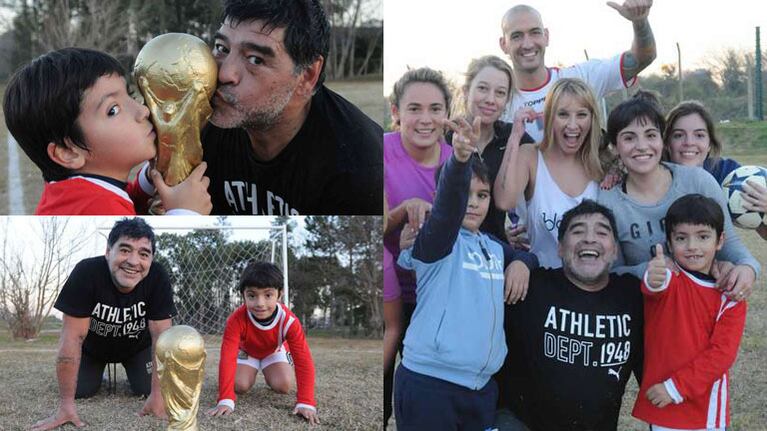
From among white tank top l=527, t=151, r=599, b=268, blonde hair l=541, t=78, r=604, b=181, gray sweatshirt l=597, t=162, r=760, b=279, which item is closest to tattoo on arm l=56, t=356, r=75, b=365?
white tank top l=527, t=151, r=599, b=268

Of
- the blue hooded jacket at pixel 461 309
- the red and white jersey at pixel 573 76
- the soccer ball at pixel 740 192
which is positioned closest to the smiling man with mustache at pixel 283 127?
the blue hooded jacket at pixel 461 309

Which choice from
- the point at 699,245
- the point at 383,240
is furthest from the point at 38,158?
the point at 699,245

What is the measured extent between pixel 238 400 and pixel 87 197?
1.07 metres

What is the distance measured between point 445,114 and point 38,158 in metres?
1.28

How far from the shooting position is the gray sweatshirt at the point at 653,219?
2795mm

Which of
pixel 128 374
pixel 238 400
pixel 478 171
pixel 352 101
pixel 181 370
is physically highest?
pixel 352 101

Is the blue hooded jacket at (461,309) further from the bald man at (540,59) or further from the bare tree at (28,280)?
the bare tree at (28,280)

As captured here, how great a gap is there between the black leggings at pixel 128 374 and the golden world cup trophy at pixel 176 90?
968mm

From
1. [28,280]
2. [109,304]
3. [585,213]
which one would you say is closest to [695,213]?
[585,213]

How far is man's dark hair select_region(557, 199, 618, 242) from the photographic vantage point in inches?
110

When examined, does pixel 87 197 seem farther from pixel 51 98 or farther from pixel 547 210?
pixel 547 210

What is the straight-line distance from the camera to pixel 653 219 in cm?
282

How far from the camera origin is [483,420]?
278 cm

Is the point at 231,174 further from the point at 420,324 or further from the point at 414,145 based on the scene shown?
the point at 420,324
